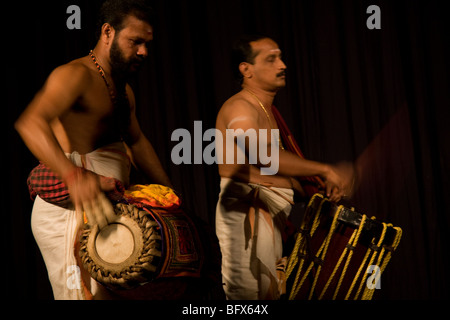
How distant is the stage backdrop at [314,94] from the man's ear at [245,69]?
95 cm

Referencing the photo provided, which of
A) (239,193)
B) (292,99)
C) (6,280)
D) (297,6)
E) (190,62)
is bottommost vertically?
(6,280)

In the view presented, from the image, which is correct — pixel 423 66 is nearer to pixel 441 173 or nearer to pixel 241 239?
pixel 441 173

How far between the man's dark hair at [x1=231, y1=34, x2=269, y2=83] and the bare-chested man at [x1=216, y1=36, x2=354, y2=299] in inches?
8.9

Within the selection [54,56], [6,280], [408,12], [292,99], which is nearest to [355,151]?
[292,99]

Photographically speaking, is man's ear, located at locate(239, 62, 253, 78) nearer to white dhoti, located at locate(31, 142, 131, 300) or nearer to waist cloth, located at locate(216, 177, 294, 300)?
waist cloth, located at locate(216, 177, 294, 300)

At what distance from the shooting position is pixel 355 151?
3.62 m

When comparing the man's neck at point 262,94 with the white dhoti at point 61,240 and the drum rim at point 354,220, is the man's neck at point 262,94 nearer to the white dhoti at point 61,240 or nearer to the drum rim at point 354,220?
the drum rim at point 354,220

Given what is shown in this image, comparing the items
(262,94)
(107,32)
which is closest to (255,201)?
(262,94)

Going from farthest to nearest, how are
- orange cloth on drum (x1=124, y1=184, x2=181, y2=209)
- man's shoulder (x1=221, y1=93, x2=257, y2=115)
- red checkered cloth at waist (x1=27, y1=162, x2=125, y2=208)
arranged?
man's shoulder (x1=221, y1=93, x2=257, y2=115)
orange cloth on drum (x1=124, y1=184, x2=181, y2=209)
red checkered cloth at waist (x1=27, y1=162, x2=125, y2=208)

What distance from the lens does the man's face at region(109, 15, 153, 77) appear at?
2113mm

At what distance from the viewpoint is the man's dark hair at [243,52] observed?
275 centimetres

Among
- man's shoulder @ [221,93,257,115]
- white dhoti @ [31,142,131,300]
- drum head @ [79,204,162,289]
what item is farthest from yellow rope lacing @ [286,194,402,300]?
white dhoti @ [31,142,131,300]

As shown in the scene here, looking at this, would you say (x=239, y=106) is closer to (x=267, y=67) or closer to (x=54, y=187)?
(x=267, y=67)

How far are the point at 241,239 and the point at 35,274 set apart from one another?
1949mm
